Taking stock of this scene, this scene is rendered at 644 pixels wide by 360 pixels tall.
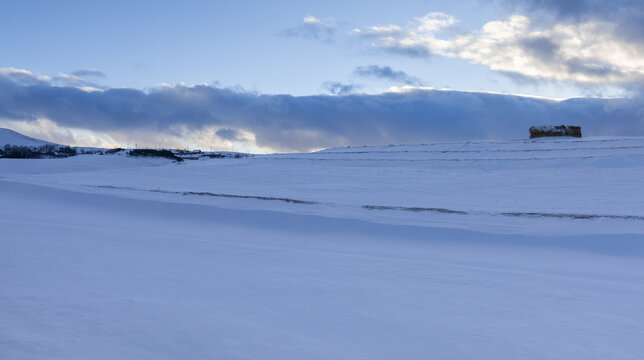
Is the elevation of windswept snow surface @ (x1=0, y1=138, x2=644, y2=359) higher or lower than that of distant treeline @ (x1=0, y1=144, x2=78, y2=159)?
lower

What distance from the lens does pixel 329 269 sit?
18.6ft

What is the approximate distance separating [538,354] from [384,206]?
23.2 feet

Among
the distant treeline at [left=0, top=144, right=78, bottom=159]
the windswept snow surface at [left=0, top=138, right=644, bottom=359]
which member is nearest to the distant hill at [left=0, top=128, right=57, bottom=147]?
the distant treeline at [left=0, top=144, right=78, bottom=159]

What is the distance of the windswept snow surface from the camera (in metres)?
3.45

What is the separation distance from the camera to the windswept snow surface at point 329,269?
3.45m

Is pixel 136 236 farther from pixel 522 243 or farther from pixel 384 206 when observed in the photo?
pixel 522 243

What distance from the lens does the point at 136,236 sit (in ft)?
24.5

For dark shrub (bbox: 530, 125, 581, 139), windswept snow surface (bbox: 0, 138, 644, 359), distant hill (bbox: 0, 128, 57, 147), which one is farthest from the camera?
distant hill (bbox: 0, 128, 57, 147)

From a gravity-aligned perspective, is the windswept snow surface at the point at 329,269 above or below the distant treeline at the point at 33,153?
below

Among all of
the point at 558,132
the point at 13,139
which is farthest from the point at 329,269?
the point at 13,139

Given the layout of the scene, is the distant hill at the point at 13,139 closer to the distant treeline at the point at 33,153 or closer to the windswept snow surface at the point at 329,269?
the distant treeline at the point at 33,153

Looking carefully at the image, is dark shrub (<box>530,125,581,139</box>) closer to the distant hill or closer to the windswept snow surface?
the windswept snow surface

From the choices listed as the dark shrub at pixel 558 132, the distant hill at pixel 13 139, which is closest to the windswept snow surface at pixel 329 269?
the dark shrub at pixel 558 132

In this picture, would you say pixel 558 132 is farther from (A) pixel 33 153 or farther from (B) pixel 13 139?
(B) pixel 13 139
